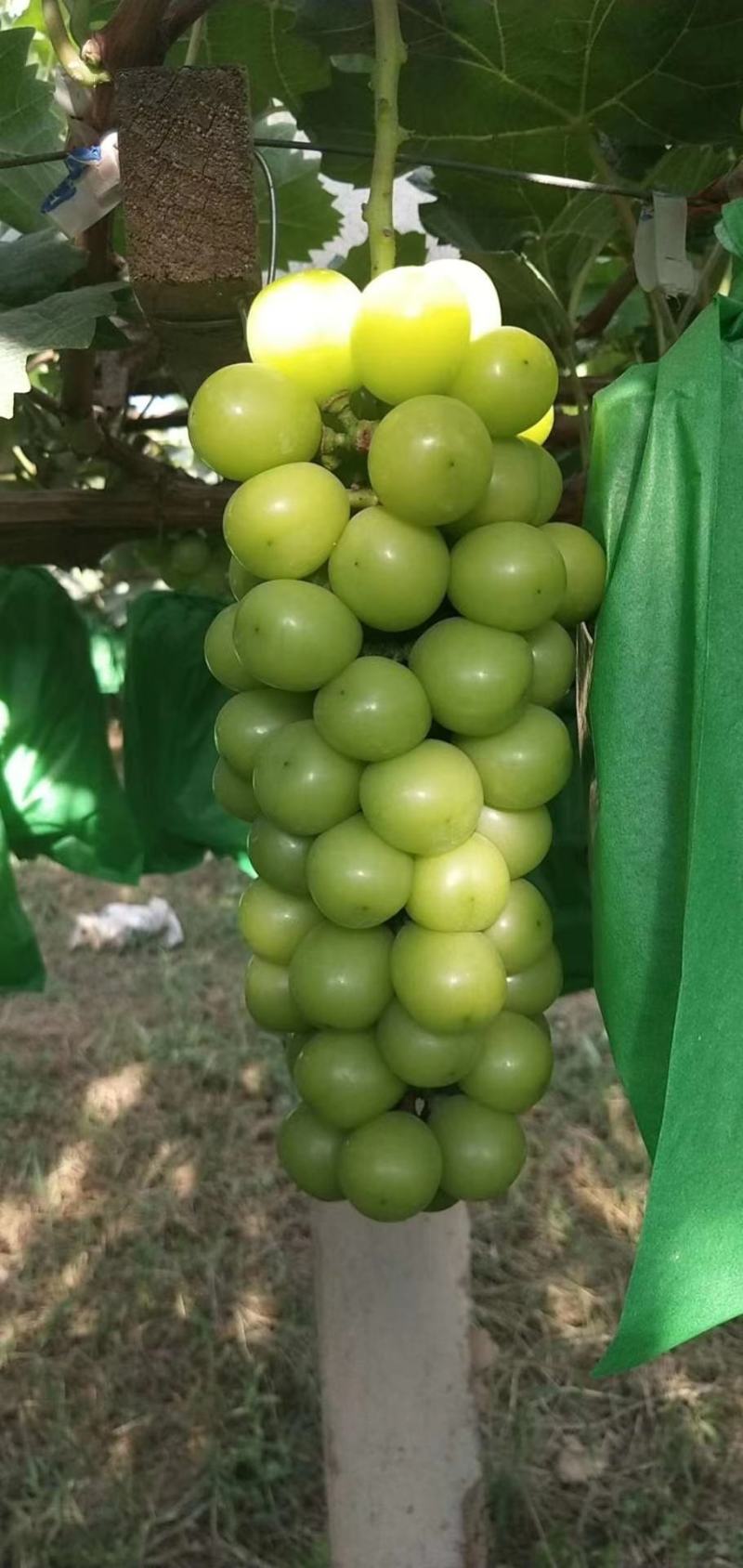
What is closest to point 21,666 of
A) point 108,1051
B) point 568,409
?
point 568,409

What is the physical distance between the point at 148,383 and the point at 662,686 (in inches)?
37.1

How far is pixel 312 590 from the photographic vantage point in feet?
1.67

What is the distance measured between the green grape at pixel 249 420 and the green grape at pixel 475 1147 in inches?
11.8

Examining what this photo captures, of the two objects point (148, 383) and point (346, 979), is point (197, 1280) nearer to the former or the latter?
point (148, 383)

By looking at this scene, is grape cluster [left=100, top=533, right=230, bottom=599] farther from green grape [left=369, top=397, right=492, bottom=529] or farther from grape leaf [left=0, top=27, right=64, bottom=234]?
green grape [left=369, top=397, right=492, bottom=529]

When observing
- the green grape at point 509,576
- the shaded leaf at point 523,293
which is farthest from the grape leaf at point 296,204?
the green grape at point 509,576

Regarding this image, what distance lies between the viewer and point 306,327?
518 millimetres

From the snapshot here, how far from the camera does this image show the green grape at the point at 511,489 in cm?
53

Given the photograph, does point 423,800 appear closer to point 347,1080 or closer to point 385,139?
point 347,1080

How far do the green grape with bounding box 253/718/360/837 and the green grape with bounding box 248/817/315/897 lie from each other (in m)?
0.03

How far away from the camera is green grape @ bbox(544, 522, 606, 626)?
1.77 ft

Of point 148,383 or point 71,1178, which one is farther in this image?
point 71,1178

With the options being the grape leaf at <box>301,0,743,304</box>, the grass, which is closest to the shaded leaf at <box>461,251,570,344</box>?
the grape leaf at <box>301,0,743,304</box>

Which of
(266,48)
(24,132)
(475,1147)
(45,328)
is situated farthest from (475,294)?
(24,132)
